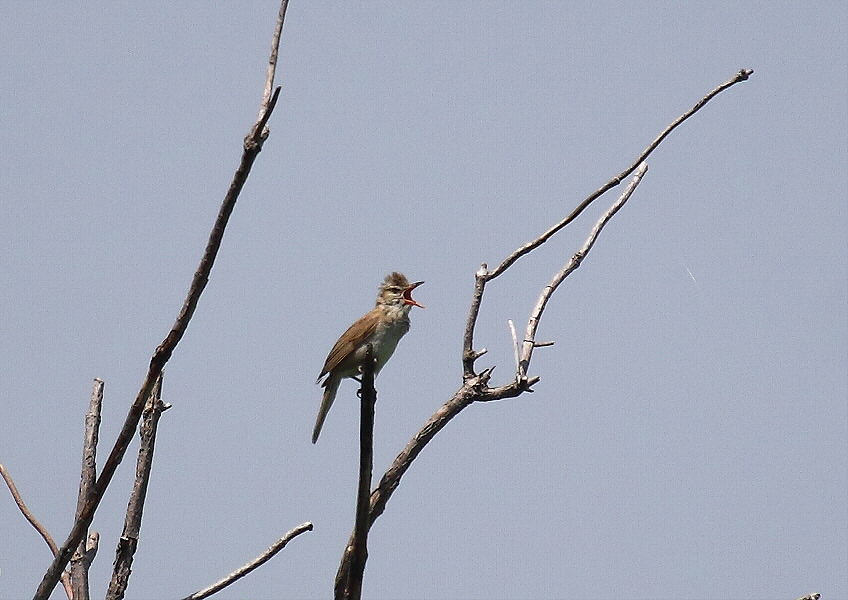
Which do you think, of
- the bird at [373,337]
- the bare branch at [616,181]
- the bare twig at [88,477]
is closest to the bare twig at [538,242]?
the bare branch at [616,181]

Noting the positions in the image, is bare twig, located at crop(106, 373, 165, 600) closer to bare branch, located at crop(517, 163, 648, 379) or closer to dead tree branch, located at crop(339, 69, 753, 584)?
dead tree branch, located at crop(339, 69, 753, 584)

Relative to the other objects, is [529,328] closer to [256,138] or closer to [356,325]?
[256,138]

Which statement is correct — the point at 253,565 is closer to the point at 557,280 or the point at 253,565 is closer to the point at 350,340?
the point at 557,280

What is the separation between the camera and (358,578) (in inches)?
125

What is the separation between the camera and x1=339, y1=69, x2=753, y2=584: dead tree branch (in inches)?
152

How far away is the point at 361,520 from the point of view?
326cm

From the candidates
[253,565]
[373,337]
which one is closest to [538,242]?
[253,565]

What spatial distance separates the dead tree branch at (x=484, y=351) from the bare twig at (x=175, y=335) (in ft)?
3.80

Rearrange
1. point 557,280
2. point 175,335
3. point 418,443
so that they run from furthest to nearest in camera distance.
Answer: point 557,280
point 418,443
point 175,335

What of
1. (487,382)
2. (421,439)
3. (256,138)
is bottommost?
(256,138)

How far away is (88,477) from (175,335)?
A: 3.76 feet

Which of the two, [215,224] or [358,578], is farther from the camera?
[358,578]

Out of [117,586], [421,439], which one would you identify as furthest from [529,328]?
[117,586]

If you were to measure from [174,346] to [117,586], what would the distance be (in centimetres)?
164
